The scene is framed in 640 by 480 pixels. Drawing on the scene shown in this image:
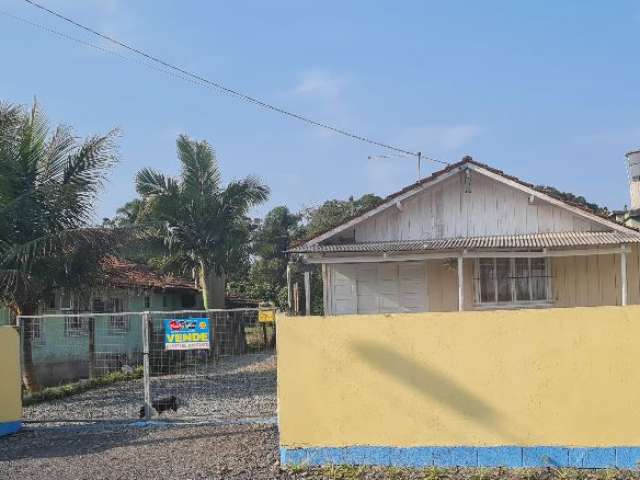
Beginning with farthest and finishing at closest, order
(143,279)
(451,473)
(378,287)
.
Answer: (143,279), (378,287), (451,473)

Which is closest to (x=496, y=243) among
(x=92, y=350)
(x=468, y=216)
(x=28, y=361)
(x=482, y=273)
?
(x=482, y=273)

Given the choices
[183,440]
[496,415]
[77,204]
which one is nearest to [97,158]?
[77,204]

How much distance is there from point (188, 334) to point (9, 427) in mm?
2903

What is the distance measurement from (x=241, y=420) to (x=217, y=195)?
47.9 ft

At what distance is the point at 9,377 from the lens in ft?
33.7

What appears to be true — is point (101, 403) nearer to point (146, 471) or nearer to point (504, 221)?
point (146, 471)

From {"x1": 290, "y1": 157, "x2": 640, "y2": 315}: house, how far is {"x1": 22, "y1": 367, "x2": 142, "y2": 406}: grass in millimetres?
5787

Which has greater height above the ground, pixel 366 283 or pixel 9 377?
pixel 366 283

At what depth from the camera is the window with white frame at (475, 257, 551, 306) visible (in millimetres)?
13500

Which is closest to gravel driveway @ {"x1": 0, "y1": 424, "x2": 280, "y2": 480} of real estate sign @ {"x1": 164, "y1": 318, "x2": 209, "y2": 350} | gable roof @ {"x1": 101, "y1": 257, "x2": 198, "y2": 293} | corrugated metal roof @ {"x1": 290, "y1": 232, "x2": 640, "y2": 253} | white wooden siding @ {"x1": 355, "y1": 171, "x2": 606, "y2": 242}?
real estate sign @ {"x1": 164, "y1": 318, "x2": 209, "y2": 350}

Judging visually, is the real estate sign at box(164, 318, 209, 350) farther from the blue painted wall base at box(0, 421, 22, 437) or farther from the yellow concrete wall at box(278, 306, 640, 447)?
the yellow concrete wall at box(278, 306, 640, 447)

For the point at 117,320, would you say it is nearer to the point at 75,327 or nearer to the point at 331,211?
the point at 75,327

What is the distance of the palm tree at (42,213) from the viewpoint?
14.5 meters

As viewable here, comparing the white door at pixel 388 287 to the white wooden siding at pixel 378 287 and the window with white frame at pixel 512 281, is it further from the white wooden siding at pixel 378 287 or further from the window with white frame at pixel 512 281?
the window with white frame at pixel 512 281
